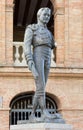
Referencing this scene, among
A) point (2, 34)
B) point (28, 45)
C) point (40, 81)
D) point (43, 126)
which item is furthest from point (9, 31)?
point (43, 126)

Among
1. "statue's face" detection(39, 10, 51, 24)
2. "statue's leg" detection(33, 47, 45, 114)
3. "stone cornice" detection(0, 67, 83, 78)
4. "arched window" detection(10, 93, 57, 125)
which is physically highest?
"statue's face" detection(39, 10, 51, 24)

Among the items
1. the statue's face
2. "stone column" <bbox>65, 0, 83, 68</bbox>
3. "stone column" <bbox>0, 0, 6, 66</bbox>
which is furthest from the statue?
"stone column" <bbox>65, 0, 83, 68</bbox>

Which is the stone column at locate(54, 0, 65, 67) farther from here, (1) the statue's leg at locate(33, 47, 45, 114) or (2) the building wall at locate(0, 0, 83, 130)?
(1) the statue's leg at locate(33, 47, 45, 114)

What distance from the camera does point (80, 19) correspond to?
68.7 ft

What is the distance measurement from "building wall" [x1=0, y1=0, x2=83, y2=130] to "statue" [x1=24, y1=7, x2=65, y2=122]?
8565 millimetres

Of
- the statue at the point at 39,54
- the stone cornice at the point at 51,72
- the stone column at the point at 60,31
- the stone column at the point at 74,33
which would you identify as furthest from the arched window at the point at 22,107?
the statue at the point at 39,54

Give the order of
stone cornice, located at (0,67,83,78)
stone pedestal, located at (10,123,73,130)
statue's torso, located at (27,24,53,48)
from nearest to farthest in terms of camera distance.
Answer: stone pedestal, located at (10,123,73,130) → statue's torso, located at (27,24,53,48) → stone cornice, located at (0,67,83,78)

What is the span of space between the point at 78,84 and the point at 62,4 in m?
2.93

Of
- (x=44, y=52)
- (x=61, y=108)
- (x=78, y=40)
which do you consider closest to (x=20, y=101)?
(x=61, y=108)

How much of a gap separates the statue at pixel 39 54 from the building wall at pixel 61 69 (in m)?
8.57

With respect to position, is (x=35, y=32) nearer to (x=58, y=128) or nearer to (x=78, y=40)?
(x=58, y=128)

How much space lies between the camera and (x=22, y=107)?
68.3 ft

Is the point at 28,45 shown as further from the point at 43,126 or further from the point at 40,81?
the point at 43,126

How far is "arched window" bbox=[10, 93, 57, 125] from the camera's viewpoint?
20.6 meters
